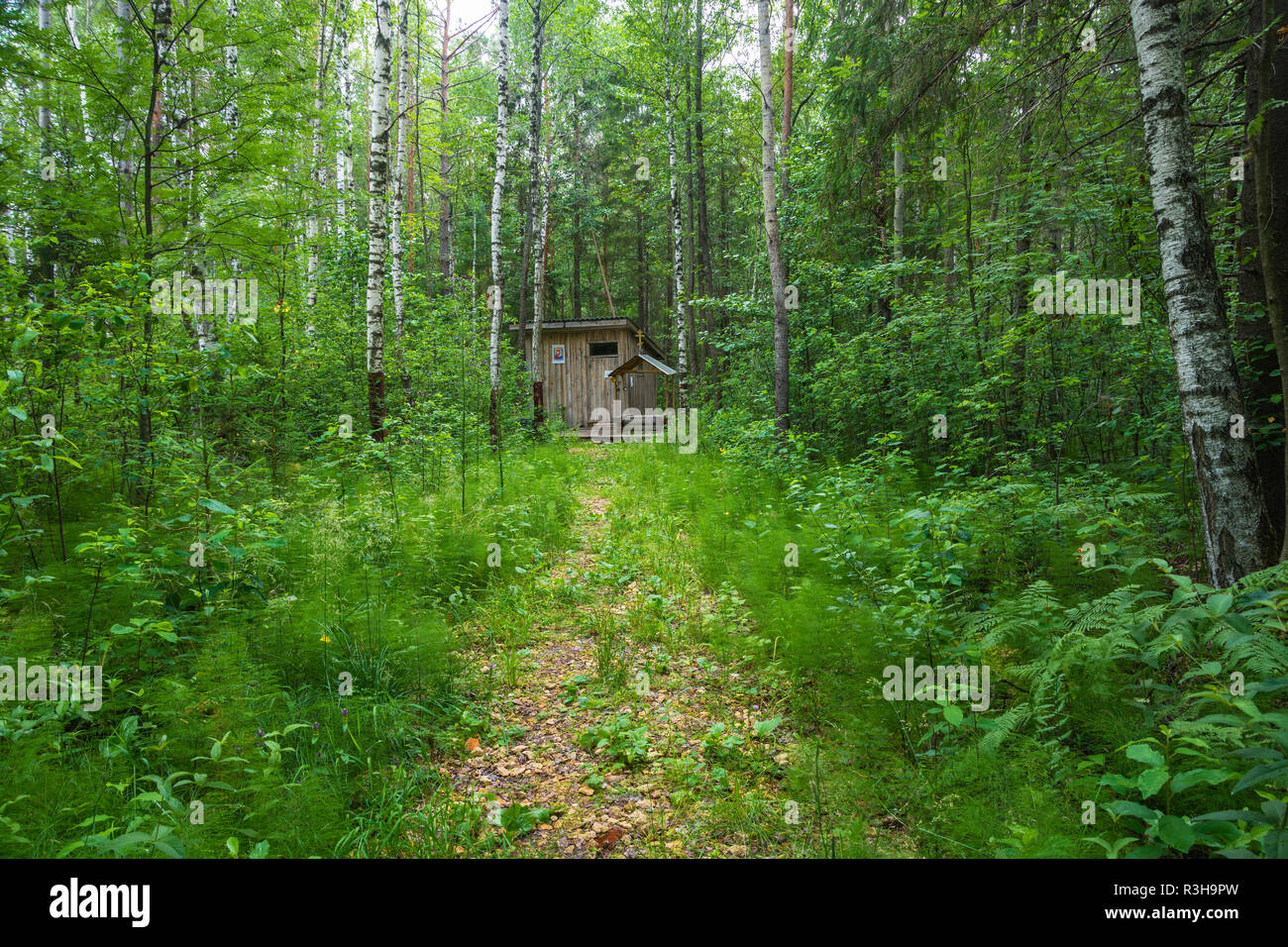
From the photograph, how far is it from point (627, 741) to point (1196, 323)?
442cm

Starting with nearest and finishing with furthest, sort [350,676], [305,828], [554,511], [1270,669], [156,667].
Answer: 1. [1270,669]
2. [305,828]
3. [156,667]
4. [350,676]
5. [554,511]

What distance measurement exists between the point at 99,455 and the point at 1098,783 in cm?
713

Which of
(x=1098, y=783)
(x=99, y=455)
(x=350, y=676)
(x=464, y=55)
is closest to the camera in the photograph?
(x=1098, y=783)

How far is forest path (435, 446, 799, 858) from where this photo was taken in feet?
9.60

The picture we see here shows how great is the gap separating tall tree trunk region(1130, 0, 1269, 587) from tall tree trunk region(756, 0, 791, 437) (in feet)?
22.0

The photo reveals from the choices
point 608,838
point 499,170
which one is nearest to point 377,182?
point 499,170

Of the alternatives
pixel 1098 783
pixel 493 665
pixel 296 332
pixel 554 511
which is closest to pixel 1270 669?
pixel 1098 783

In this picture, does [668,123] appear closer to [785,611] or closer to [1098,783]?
[785,611]

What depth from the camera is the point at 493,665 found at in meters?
4.66

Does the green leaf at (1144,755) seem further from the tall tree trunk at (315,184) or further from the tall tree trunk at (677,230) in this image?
the tall tree trunk at (677,230)

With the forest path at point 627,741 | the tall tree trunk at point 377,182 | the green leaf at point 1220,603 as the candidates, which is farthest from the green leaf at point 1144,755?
the tall tree trunk at point 377,182
